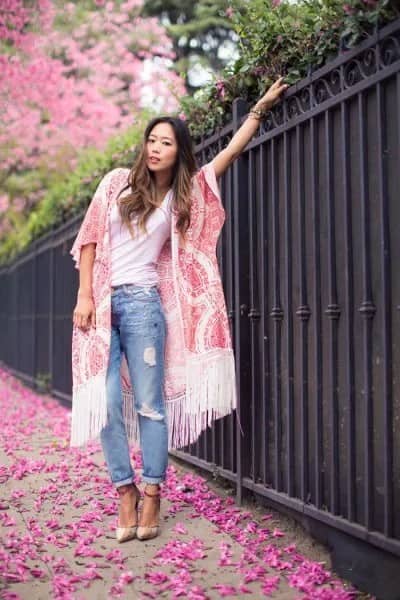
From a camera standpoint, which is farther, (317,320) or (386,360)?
(317,320)

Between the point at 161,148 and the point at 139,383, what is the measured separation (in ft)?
3.63

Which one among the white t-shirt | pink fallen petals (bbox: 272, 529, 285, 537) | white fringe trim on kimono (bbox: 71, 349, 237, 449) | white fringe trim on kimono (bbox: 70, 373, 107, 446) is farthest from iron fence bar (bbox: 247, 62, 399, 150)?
pink fallen petals (bbox: 272, 529, 285, 537)

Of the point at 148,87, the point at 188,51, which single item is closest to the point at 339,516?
the point at 148,87

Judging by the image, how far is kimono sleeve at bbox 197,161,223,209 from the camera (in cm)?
363

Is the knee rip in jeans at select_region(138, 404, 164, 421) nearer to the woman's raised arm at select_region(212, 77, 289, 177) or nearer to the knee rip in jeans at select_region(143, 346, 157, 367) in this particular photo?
the knee rip in jeans at select_region(143, 346, 157, 367)

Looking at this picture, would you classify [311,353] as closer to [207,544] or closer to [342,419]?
[342,419]

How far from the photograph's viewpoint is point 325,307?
122 inches

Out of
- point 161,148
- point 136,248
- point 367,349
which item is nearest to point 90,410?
point 136,248

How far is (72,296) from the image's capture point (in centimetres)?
802

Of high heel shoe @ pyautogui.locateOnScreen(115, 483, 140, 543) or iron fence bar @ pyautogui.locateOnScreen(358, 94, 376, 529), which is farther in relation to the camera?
high heel shoe @ pyautogui.locateOnScreen(115, 483, 140, 543)

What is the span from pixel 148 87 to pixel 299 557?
14.0 metres

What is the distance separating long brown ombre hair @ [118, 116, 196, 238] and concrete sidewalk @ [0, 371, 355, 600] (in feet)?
4.62

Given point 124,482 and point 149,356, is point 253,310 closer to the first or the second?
point 149,356

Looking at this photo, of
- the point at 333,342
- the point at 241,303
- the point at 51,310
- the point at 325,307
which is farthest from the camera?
the point at 51,310
